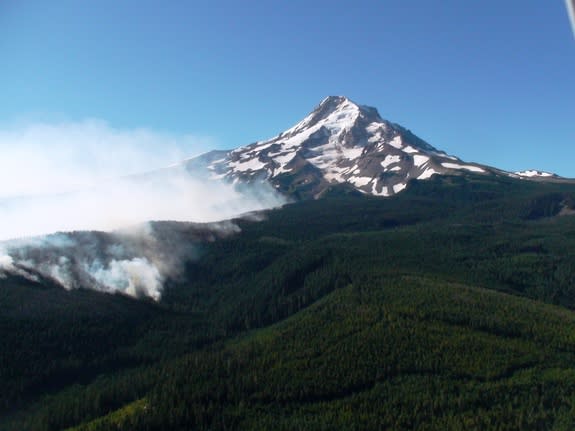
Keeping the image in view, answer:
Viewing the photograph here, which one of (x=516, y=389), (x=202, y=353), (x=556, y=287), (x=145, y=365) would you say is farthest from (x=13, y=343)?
(x=556, y=287)

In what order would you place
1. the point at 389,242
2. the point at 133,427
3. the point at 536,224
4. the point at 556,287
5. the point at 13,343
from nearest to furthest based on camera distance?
the point at 133,427 → the point at 13,343 → the point at 556,287 → the point at 389,242 → the point at 536,224

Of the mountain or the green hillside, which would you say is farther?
the mountain

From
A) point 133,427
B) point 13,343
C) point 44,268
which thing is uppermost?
point 44,268

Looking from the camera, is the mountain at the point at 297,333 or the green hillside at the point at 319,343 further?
the mountain at the point at 297,333

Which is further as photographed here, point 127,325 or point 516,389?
point 127,325

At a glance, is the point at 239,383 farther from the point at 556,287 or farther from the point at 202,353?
the point at 556,287

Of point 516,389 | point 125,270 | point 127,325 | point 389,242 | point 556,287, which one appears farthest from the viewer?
point 389,242

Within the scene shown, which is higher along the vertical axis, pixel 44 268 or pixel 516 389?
pixel 44 268

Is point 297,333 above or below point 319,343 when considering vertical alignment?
above
